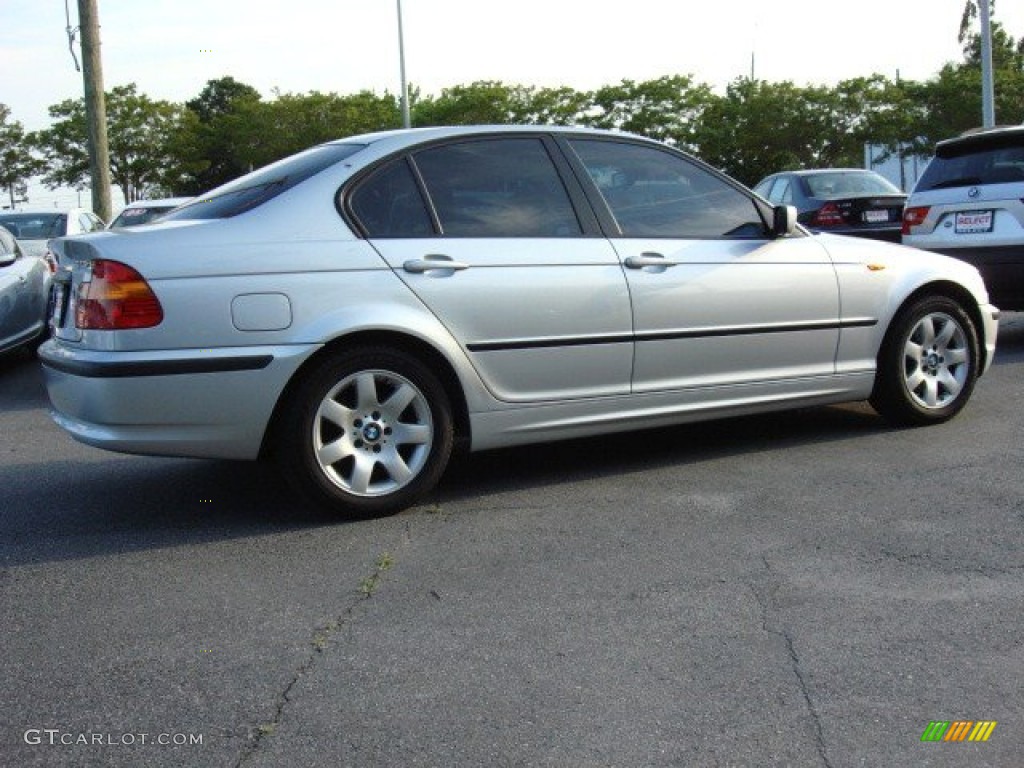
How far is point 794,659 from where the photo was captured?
3318mm

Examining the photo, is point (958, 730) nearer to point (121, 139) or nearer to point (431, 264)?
point (431, 264)

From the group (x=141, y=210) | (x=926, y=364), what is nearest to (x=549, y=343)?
(x=926, y=364)

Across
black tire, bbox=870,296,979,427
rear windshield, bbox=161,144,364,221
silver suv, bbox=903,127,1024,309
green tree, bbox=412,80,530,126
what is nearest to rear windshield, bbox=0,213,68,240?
rear windshield, bbox=161,144,364,221

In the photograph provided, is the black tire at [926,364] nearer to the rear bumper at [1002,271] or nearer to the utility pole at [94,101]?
the rear bumper at [1002,271]

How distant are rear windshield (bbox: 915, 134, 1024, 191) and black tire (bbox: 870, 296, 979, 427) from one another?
299 cm

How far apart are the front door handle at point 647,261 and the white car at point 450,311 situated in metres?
0.02

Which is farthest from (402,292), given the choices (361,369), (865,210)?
Answer: (865,210)

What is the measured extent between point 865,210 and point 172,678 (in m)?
11.8

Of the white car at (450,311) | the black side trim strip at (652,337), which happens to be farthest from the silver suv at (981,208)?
the black side trim strip at (652,337)

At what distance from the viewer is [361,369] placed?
4762mm

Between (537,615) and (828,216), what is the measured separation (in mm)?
10839

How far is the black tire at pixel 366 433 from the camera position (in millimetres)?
4676

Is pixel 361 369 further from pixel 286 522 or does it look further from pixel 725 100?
pixel 725 100

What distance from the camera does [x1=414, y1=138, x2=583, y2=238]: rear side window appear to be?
16.8 feet
